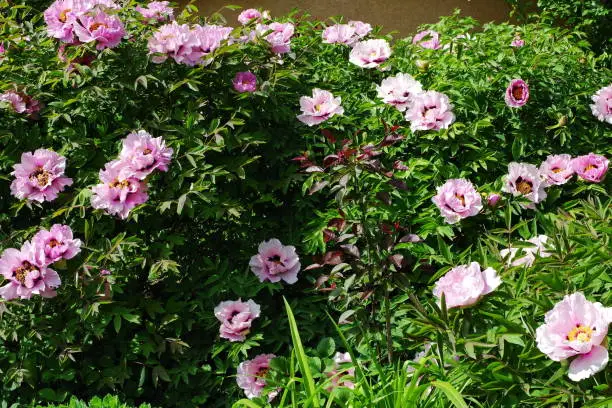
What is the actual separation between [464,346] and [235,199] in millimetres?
1198

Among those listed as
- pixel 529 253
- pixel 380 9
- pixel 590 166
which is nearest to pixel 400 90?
→ pixel 590 166

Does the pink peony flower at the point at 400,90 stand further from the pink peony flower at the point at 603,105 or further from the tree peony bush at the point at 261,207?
the pink peony flower at the point at 603,105

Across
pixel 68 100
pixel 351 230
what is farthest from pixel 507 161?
pixel 68 100

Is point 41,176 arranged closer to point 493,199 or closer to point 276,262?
point 276,262

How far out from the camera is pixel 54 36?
3.01 m

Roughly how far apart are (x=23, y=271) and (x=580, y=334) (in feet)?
5.70

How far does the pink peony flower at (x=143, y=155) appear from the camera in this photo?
273 cm

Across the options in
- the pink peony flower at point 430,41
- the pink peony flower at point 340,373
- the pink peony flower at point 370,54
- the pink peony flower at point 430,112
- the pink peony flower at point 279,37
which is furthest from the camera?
the pink peony flower at point 430,41

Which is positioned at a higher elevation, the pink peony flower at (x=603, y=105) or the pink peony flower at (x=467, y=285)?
the pink peony flower at (x=467, y=285)

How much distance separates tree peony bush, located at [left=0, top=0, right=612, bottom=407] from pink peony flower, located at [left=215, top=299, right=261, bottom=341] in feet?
0.04

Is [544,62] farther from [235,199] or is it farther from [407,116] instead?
[235,199]

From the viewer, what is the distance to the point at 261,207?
3.30 metres

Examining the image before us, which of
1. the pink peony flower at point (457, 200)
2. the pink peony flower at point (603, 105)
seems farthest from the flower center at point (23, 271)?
the pink peony flower at point (603, 105)

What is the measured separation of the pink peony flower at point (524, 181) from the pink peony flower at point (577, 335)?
3.46 feet
